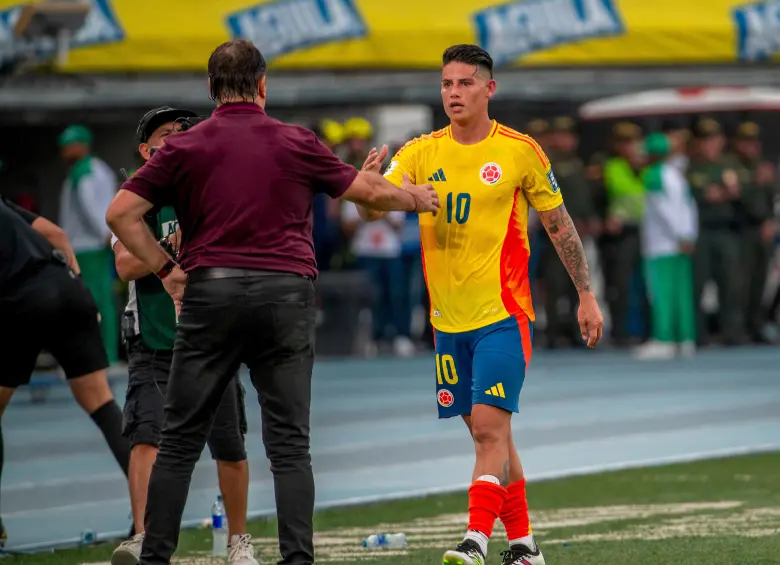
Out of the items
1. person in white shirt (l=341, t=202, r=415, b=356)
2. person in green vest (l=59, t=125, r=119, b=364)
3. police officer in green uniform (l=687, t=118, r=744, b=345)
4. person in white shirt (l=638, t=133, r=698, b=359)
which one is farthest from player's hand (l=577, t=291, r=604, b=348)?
police officer in green uniform (l=687, t=118, r=744, b=345)

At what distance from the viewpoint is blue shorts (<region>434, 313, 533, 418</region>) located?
746 cm

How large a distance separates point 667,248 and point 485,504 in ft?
43.2

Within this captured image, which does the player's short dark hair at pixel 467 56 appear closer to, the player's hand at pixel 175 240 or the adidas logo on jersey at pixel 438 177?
the adidas logo on jersey at pixel 438 177

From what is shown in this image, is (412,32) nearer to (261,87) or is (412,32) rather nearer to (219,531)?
(219,531)

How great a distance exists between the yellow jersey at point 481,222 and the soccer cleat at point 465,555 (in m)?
0.96

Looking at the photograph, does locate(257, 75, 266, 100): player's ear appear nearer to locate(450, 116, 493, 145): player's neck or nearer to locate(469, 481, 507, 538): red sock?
locate(450, 116, 493, 145): player's neck

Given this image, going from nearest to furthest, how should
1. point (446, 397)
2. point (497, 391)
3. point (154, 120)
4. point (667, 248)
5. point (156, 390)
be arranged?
point (497, 391)
point (446, 397)
point (154, 120)
point (156, 390)
point (667, 248)

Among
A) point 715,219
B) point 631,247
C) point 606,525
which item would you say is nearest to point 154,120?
point 606,525

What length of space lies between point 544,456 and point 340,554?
4.39 m

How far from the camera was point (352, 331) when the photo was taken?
20.9 m

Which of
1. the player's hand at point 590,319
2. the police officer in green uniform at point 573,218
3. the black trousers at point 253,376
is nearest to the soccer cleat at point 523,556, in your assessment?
the player's hand at point 590,319

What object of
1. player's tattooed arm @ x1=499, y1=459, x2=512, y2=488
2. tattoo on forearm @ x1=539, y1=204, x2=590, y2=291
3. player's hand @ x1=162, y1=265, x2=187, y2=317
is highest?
tattoo on forearm @ x1=539, y1=204, x2=590, y2=291

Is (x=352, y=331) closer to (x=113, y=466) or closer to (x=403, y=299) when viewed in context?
(x=403, y=299)

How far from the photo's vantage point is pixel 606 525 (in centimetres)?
921
